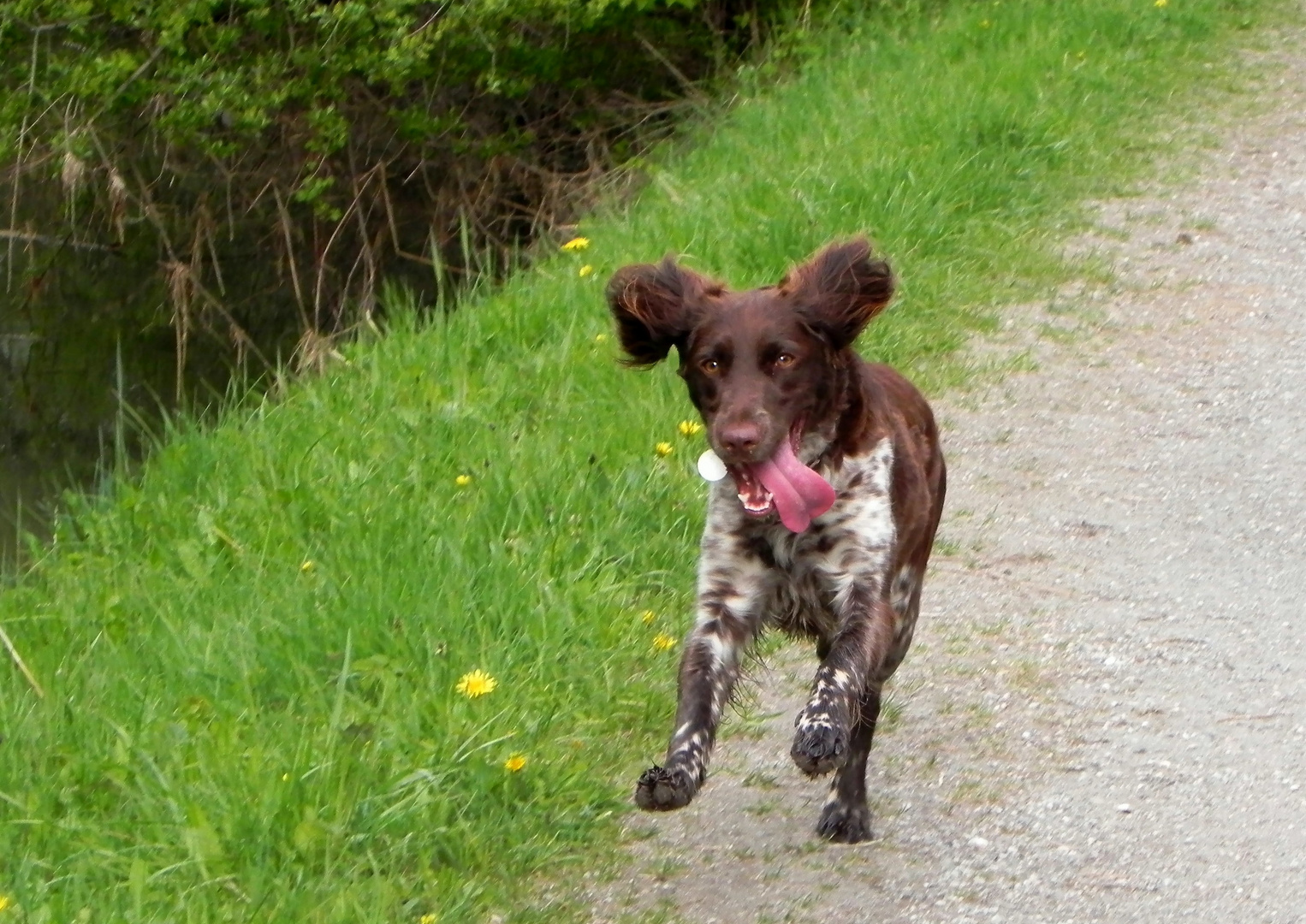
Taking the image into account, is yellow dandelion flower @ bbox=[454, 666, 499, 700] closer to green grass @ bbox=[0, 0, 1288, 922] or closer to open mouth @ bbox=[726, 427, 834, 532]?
green grass @ bbox=[0, 0, 1288, 922]

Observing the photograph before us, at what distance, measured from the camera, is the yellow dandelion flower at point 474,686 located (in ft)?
13.8

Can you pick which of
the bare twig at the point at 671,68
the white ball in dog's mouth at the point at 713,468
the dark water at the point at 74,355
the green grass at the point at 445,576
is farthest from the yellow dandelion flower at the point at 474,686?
the bare twig at the point at 671,68

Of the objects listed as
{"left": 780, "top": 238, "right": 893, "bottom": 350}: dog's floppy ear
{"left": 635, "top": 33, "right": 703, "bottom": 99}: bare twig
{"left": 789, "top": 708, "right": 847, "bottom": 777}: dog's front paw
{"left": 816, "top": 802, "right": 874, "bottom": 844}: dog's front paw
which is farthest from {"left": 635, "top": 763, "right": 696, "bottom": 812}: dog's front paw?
{"left": 635, "top": 33, "right": 703, "bottom": 99}: bare twig

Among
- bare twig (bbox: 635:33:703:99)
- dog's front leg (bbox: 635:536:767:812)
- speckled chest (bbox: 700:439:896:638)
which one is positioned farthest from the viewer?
bare twig (bbox: 635:33:703:99)

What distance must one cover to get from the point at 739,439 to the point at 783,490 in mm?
158

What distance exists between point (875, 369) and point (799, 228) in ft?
10.4

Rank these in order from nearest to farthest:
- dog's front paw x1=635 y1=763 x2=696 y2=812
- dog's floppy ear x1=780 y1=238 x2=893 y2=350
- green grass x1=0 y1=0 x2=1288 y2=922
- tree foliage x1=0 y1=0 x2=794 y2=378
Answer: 1. dog's front paw x1=635 y1=763 x2=696 y2=812
2. green grass x1=0 y1=0 x2=1288 y2=922
3. dog's floppy ear x1=780 y1=238 x2=893 y2=350
4. tree foliage x1=0 y1=0 x2=794 y2=378

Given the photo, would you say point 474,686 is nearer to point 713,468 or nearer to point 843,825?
point 713,468

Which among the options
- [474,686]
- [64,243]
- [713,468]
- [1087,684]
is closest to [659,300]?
[713,468]

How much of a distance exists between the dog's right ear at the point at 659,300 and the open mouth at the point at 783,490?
1.58ft

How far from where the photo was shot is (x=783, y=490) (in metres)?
3.84

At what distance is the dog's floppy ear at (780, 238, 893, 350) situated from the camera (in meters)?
4.15

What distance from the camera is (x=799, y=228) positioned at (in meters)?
7.64

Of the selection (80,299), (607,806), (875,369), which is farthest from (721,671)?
(80,299)
